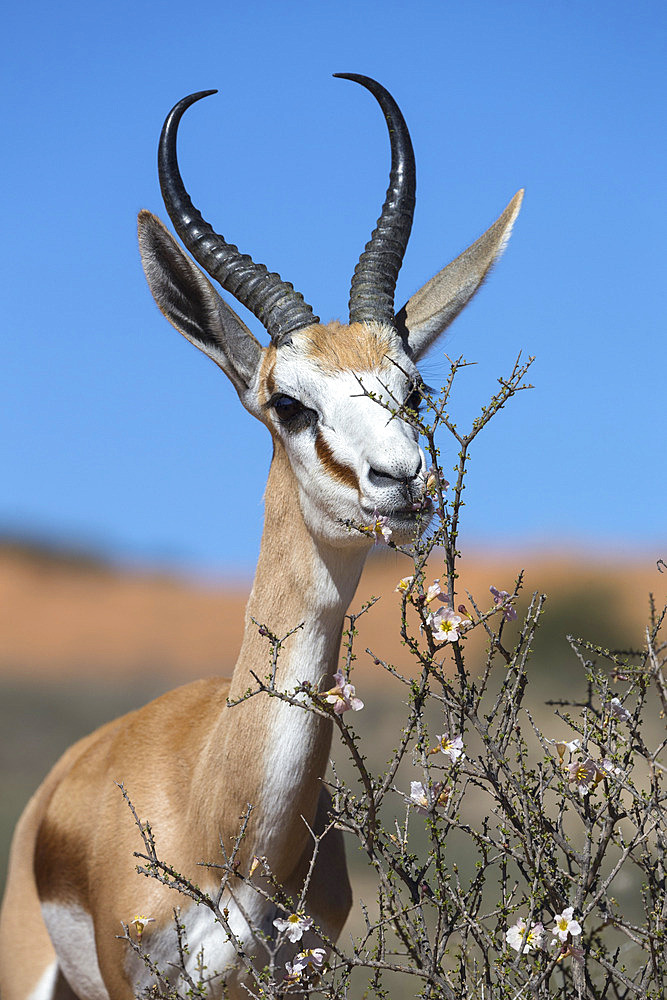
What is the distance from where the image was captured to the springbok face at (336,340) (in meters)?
3.84

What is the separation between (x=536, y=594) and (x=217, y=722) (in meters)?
1.84

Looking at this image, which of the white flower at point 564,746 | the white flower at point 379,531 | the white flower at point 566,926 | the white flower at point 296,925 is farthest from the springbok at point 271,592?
the white flower at point 566,926

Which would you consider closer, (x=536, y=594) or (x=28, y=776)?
(x=536, y=594)

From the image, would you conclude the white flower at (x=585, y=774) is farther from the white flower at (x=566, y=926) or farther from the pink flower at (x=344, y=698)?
the pink flower at (x=344, y=698)

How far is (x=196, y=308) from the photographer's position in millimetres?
4836

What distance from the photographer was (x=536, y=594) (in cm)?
328

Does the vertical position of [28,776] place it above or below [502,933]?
below

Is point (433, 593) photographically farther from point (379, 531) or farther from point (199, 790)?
point (199, 790)

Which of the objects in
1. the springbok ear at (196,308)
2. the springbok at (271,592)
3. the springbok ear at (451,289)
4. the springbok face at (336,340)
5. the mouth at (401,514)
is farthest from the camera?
the springbok ear at (451,289)

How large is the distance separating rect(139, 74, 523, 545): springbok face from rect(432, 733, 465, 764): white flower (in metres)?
0.83

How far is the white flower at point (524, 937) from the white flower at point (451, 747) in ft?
1.77

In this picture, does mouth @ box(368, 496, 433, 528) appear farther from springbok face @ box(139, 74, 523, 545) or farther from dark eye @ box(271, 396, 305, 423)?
dark eye @ box(271, 396, 305, 423)

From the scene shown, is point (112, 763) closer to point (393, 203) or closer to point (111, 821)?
point (111, 821)

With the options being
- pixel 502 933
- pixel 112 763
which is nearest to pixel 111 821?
pixel 112 763
